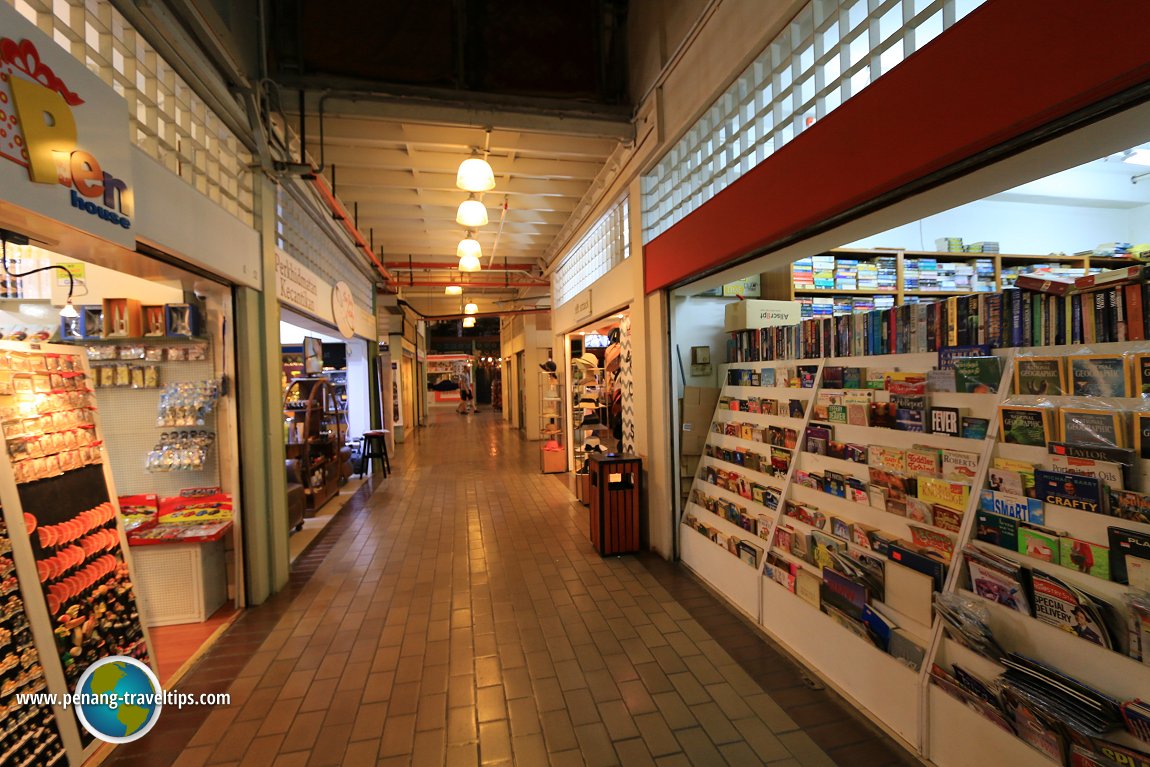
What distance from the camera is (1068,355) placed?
1819mm

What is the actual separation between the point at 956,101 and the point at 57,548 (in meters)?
4.06

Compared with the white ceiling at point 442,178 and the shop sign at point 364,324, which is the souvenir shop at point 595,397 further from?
the shop sign at point 364,324

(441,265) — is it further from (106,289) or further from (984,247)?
(984,247)

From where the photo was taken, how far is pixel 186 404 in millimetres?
3385

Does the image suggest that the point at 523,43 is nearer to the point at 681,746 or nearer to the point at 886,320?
the point at 886,320

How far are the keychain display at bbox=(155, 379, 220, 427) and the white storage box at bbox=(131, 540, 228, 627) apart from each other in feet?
2.75

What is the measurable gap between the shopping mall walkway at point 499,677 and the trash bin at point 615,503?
17 centimetres

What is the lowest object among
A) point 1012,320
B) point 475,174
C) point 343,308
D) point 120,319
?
point 1012,320

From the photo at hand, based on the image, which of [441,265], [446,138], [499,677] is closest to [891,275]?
[446,138]

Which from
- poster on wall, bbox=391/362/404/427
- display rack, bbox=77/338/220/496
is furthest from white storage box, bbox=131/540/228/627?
poster on wall, bbox=391/362/404/427

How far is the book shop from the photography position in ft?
5.13

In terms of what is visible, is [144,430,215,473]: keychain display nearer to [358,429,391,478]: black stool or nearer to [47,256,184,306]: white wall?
[47,256,184,306]: white wall

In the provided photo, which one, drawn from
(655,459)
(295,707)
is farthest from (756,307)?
(295,707)

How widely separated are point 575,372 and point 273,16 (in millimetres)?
5334
